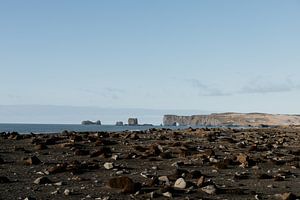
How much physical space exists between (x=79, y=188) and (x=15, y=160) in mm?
6953

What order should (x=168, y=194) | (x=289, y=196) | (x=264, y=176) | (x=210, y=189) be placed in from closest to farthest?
(x=289, y=196) → (x=168, y=194) → (x=210, y=189) → (x=264, y=176)

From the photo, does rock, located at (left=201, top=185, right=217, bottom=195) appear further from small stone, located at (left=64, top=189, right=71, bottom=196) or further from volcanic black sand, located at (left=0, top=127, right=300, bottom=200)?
small stone, located at (left=64, top=189, right=71, bottom=196)

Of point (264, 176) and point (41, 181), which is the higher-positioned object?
point (41, 181)

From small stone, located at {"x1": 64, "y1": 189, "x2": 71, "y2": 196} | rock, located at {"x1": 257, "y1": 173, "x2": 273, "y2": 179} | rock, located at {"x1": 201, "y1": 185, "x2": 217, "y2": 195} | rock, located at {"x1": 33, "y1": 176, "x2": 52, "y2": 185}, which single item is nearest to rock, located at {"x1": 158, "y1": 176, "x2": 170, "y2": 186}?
rock, located at {"x1": 201, "y1": 185, "x2": 217, "y2": 195}

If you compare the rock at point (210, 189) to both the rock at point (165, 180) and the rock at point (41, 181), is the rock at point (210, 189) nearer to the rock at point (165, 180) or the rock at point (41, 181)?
the rock at point (165, 180)

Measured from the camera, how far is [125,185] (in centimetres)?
1170

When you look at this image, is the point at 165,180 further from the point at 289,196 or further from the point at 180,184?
the point at 289,196

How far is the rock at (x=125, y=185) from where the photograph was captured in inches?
451

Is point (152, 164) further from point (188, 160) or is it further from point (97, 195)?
point (97, 195)

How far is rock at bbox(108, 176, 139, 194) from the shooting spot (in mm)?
11458

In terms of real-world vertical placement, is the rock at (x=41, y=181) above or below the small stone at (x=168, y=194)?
above

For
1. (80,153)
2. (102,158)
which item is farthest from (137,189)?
(80,153)

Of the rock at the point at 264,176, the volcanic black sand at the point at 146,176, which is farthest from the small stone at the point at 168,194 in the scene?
the rock at the point at 264,176

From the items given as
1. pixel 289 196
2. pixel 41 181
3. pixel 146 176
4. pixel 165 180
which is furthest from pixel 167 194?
pixel 41 181
